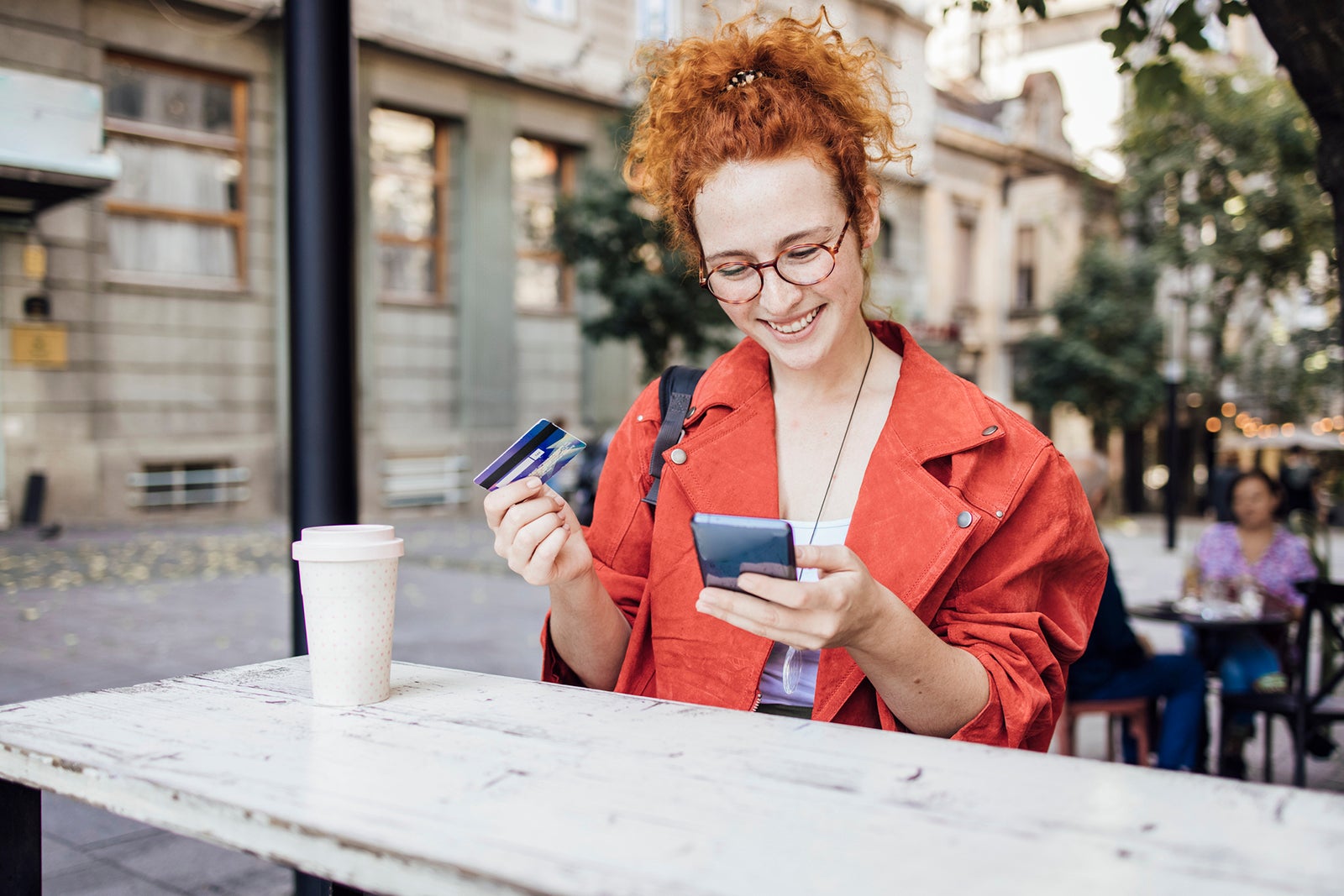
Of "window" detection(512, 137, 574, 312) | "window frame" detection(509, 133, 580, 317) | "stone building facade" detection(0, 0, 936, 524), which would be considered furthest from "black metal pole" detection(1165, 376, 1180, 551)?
"window" detection(512, 137, 574, 312)

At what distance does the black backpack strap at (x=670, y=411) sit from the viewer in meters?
1.92

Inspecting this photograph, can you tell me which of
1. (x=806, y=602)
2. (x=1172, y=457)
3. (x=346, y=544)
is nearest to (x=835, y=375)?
(x=806, y=602)

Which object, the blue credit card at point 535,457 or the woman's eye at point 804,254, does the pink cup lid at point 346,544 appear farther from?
the woman's eye at point 804,254

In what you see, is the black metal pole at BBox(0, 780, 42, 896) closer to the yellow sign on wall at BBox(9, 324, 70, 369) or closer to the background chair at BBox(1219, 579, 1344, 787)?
the background chair at BBox(1219, 579, 1344, 787)

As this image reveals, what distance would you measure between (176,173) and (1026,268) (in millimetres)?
Result: 19544

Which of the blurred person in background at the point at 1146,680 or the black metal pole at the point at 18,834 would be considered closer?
the black metal pole at the point at 18,834

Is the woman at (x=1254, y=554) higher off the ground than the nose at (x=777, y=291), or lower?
lower

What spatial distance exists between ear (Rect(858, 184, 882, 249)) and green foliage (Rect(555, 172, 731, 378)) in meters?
10.9

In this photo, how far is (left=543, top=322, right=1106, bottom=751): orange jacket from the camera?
1627mm

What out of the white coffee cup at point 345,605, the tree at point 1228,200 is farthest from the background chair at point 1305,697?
the tree at point 1228,200

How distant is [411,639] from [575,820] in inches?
241

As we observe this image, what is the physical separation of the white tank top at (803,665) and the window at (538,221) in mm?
13600

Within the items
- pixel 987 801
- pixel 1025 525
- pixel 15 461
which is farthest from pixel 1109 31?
pixel 15 461

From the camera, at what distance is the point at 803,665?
177 cm
